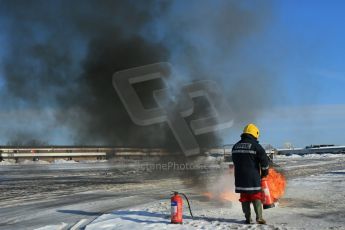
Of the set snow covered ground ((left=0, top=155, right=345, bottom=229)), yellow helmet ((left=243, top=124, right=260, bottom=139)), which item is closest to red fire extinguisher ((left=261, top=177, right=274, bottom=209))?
snow covered ground ((left=0, top=155, right=345, bottom=229))

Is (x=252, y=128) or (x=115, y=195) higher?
(x=252, y=128)

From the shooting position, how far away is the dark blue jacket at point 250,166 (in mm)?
7121

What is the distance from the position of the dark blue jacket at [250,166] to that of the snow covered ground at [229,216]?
637 millimetres

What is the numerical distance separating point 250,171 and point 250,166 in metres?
0.08

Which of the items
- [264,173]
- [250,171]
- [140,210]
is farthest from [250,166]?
[140,210]

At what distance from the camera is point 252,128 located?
24.3ft

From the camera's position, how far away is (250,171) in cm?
712

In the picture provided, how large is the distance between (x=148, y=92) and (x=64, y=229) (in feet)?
21.3

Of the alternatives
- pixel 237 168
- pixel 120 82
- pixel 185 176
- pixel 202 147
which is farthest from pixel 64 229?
A: pixel 185 176

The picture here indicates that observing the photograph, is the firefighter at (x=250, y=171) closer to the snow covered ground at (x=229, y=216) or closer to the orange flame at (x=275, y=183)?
the snow covered ground at (x=229, y=216)

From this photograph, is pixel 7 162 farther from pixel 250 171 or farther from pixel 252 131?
pixel 250 171

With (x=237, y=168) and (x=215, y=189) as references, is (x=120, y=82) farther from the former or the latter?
(x=237, y=168)

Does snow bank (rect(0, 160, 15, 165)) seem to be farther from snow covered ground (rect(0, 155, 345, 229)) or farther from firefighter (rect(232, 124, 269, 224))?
firefighter (rect(232, 124, 269, 224))

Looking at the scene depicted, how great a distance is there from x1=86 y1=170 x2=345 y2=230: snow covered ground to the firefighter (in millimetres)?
381
